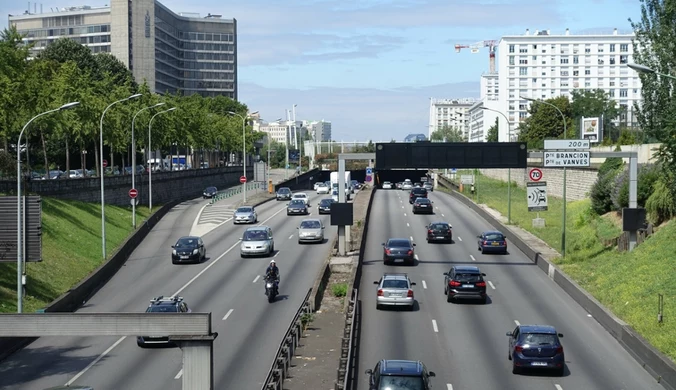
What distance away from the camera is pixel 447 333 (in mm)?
31422

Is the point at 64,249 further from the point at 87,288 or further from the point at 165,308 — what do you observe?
the point at 165,308

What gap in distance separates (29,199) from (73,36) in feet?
507

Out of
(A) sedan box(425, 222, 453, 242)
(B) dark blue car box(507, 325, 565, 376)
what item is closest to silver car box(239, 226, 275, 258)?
(A) sedan box(425, 222, 453, 242)

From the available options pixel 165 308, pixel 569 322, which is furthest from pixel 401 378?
pixel 569 322

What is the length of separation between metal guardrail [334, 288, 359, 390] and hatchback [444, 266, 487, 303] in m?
4.47

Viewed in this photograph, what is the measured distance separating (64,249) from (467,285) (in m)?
21.6

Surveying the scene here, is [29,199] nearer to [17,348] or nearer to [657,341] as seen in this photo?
[17,348]

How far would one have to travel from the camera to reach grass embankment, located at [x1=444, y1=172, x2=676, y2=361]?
98.6ft

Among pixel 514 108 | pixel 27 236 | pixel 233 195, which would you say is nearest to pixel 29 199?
pixel 27 236

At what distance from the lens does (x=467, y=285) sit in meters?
36.8

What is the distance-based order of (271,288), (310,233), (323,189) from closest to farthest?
(271,288) → (310,233) → (323,189)

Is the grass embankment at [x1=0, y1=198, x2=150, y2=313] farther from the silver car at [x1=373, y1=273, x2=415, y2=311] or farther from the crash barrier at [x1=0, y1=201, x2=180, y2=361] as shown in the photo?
the silver car at [x1=373, y1=273, x2=415, y2=311]

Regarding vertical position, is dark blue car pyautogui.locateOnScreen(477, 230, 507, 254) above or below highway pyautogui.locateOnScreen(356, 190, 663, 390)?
above

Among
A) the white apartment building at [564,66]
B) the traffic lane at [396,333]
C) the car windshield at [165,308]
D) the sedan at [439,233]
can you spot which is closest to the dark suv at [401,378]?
the traffic lane at [396,333]
